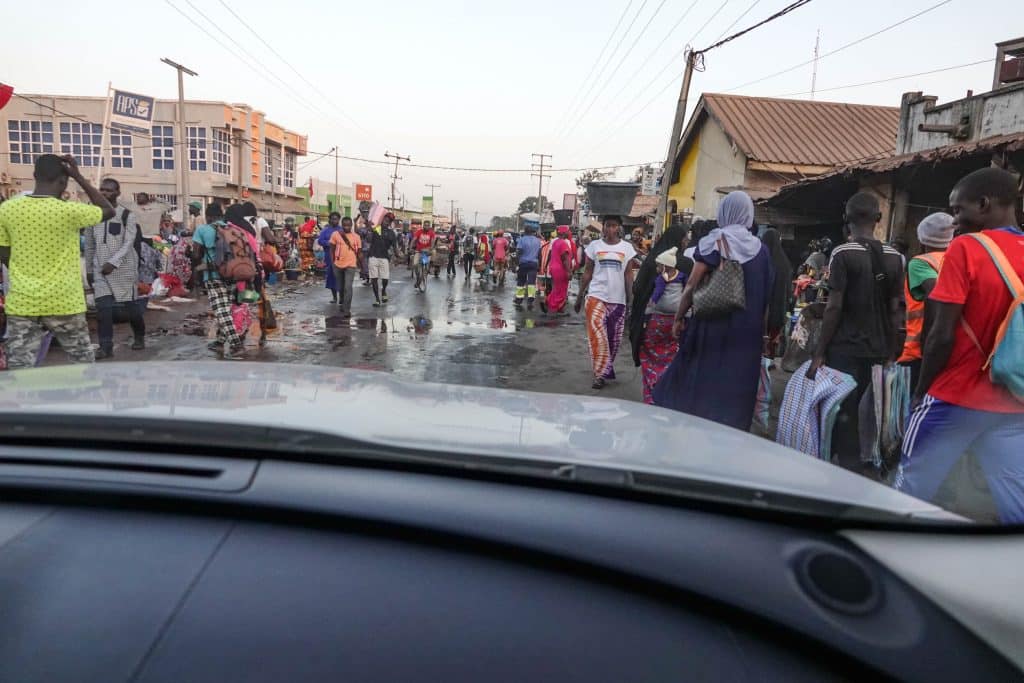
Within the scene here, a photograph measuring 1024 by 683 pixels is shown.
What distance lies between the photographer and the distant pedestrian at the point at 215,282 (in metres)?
7.36

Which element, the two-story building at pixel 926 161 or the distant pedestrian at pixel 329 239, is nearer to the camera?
the two-story building at pixel 926 161

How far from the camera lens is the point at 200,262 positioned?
24.4 ft

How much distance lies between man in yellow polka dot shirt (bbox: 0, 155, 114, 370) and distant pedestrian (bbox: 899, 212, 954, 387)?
521 cm

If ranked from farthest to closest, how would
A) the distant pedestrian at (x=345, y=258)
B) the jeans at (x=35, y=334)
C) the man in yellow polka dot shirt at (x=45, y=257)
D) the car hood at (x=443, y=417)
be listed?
the distant pedestrian at (x=345, y=258) < the jeans at (x=35, y=334) < the man in yellow polka dot shirt at (x=45, y=257) < the car hood at (x=443, y=417)

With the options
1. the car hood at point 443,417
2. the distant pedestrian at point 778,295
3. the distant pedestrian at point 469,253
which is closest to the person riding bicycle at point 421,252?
the distant pedestrian at point 469,253

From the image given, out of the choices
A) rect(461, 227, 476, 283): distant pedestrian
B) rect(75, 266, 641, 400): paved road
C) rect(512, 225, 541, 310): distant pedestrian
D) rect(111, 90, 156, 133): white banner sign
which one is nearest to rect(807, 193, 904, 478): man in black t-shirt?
rect(75, 266, 641, 400): paved road

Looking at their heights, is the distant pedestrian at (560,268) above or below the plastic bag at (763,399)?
above

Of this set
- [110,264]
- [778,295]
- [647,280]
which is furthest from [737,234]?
[110,264]

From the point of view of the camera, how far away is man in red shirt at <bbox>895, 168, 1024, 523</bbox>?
Answer: 2.60 m

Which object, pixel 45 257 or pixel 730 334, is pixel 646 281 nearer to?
pixel 730 334

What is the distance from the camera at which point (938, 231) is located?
423 cm

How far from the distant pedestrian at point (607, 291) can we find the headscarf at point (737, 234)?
2.61 metres

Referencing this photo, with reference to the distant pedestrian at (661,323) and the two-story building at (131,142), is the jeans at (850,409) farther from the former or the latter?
the two-story building at (131,142)

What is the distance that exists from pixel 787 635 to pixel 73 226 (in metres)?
5.30
